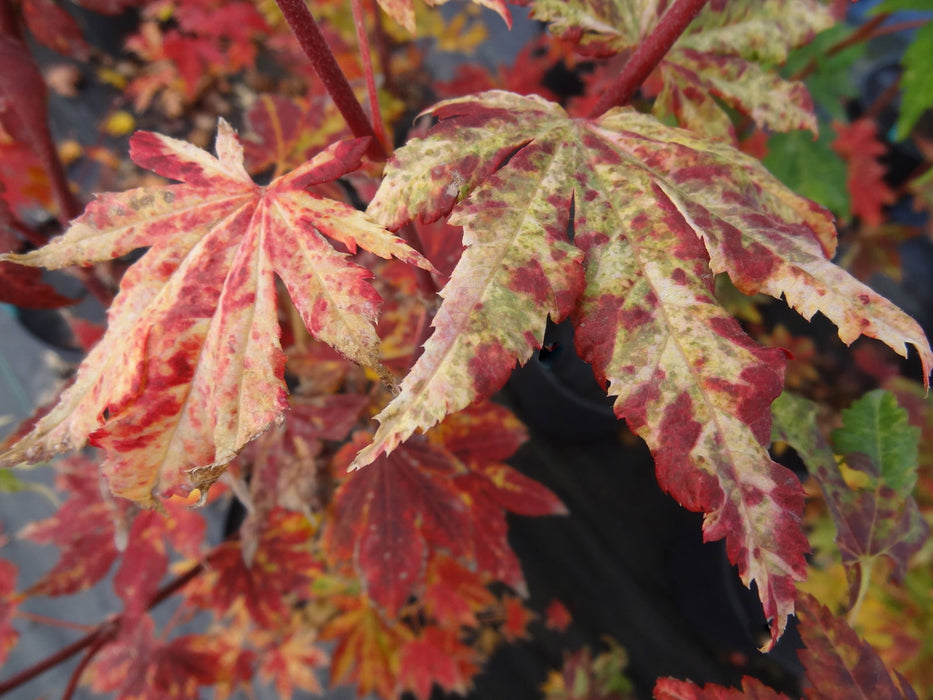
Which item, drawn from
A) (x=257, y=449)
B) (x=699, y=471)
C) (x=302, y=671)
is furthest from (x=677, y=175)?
(x=302, y=671)

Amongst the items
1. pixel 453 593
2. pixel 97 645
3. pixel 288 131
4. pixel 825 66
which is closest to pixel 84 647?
pixel 97 645

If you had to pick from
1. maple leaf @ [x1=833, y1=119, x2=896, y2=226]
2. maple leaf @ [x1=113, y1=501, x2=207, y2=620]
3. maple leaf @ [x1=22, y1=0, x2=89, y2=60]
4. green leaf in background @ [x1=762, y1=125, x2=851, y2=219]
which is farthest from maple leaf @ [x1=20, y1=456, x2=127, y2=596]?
maple leaf @ [x1=833, y1=119, x2=896, y2=226]

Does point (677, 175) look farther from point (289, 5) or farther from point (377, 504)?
point (377, 504)

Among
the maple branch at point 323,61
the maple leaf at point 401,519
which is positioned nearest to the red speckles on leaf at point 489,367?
the maple branch at point 323,61

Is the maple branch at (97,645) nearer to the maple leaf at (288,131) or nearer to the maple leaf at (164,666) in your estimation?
the maple leaf at (164,666)

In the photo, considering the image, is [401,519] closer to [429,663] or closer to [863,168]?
[429,663]

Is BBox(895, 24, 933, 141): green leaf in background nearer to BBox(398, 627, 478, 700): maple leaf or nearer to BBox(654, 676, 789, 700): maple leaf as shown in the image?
BBox(654, 676, 789, 700): maple leaf

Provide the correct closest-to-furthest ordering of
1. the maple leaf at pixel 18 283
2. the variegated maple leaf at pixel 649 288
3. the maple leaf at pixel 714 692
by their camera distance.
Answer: the variegated maple leaf at pixel 649 288 → the maple leaf at pixel 714 692 → the maple leaf at pixel 18 283
